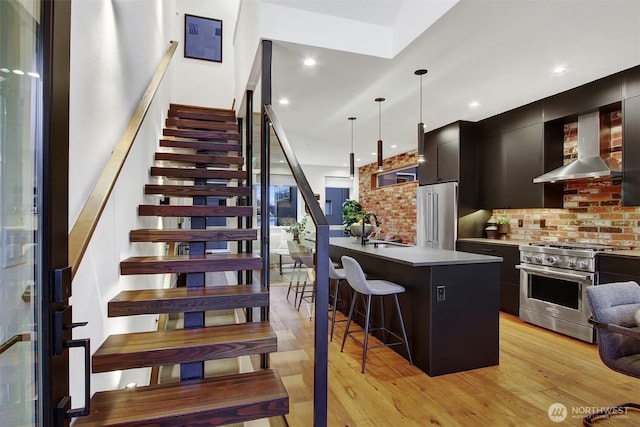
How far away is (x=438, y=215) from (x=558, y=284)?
203cm

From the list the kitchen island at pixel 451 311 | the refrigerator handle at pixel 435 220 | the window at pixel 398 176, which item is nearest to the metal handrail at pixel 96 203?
the kitchen island at pixel 451 311

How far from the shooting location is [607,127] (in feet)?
12.3

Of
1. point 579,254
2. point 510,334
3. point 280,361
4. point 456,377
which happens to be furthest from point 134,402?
point 579,254

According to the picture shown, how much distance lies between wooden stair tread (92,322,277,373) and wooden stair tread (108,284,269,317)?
13 centimetres

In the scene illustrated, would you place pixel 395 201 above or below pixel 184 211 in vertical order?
above

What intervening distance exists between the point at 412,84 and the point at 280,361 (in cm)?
303

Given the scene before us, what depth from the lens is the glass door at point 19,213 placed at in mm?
856

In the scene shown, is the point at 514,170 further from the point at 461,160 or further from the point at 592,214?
the point at 592,214

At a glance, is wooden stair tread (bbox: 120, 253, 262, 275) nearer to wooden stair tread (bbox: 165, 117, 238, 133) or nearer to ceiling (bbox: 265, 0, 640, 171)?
ceiling (bbox: 265, 0, 640, 171)

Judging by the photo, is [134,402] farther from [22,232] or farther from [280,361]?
[22,232]

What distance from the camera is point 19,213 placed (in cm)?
90

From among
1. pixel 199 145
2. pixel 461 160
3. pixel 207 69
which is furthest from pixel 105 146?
pixel 207 69

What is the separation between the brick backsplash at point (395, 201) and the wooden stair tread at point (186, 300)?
5.38 meters

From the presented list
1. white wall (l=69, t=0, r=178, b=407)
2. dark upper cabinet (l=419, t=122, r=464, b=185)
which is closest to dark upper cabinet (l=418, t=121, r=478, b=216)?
dark upper cabinet (l=419, t=122, r=464, b=185)
